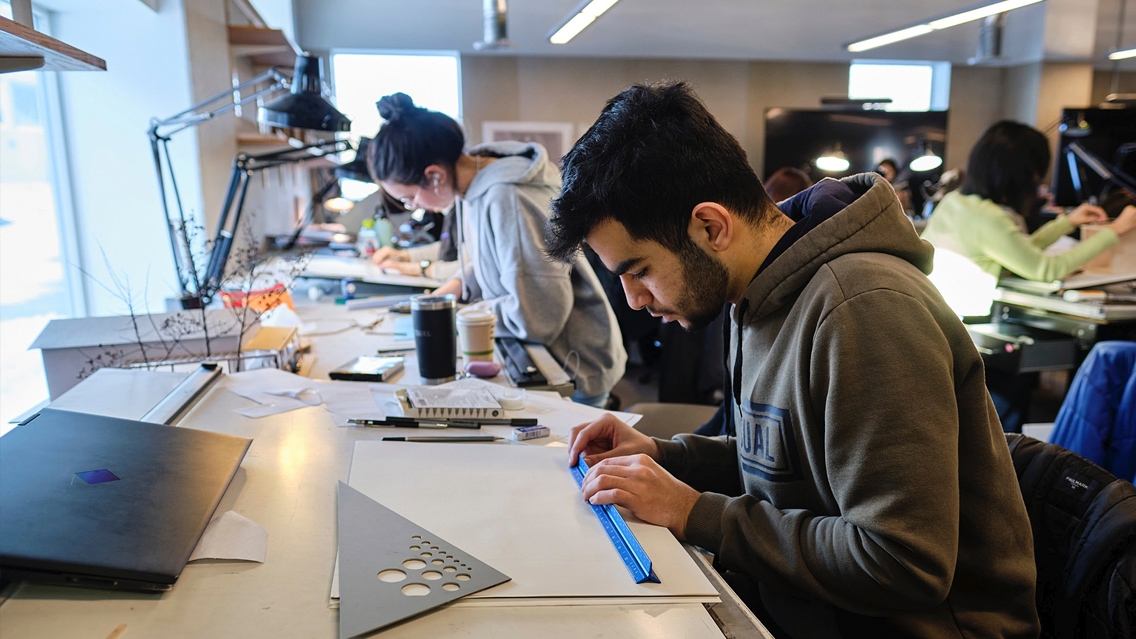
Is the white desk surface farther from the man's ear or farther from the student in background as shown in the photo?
the student in background

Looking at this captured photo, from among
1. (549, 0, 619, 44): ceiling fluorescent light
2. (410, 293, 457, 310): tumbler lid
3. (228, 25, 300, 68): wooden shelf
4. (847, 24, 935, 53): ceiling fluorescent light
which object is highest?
(847, 24, 935, 53): ceiling fluorescent light

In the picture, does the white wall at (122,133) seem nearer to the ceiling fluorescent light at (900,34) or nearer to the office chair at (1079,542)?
the office chair at (1079,542)

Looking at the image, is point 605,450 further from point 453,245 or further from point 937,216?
point 937,216

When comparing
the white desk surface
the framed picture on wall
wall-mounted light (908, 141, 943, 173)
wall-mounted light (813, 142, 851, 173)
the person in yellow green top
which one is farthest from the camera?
the framed picture on wall

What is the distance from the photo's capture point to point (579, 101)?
268 inches

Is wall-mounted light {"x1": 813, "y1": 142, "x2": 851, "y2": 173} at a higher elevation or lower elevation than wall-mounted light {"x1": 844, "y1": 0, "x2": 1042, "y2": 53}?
lower

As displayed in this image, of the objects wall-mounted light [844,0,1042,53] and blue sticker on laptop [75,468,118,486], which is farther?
wall-mounted light [844,0,1042,53]

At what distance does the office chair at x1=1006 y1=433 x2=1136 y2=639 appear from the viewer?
2.77 feet

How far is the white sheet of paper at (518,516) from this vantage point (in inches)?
28.6

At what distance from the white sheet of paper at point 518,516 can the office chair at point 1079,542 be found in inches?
19.3

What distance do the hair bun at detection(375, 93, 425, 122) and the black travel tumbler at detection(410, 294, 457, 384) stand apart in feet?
2.38

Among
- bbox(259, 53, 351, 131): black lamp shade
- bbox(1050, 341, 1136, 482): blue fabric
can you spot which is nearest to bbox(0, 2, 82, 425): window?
bbox(259, 53, 351, 131): black lamp shade

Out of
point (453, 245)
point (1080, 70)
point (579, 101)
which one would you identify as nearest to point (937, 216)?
point (453, 245)

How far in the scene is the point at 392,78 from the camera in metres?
6.65
